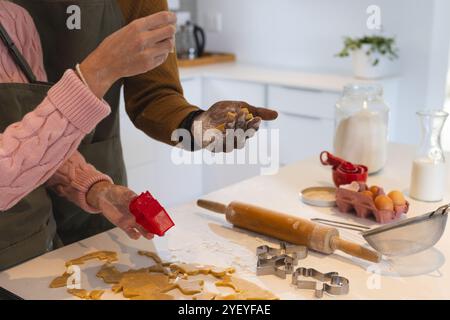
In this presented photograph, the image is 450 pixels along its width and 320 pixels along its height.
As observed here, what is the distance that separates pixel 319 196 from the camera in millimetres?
1304

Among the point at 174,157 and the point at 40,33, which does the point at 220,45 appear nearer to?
the point at 174,157

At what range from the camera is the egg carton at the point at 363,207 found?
45.9 inches

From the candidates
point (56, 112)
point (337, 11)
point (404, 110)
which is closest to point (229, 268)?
point (56, 112)

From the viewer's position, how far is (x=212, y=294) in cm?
88

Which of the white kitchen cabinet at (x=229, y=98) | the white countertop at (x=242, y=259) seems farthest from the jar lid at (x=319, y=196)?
the white kitchen cabinet at (x=229, y=98)

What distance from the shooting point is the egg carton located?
1165mm

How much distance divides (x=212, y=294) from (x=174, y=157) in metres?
2.15

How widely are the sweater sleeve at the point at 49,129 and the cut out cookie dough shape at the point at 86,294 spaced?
18 centimetres

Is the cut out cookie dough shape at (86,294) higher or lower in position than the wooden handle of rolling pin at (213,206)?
lower

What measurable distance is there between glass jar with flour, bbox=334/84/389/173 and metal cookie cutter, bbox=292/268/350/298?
23.1 inches

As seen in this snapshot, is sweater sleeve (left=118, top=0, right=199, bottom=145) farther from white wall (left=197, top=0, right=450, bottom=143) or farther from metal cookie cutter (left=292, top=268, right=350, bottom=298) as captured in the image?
white wall (left=197, top=0, right=450, bottom=143)

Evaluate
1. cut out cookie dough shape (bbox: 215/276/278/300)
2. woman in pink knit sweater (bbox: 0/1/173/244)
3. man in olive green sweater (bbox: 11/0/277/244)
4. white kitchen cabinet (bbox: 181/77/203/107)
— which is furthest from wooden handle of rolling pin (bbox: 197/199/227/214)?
white kitchen cabinet (bbox: 181/77/203/107)

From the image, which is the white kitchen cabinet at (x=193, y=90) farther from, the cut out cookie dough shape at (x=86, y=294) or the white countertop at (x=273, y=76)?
the cut out cookie dough shape at (x=86, y=294)
